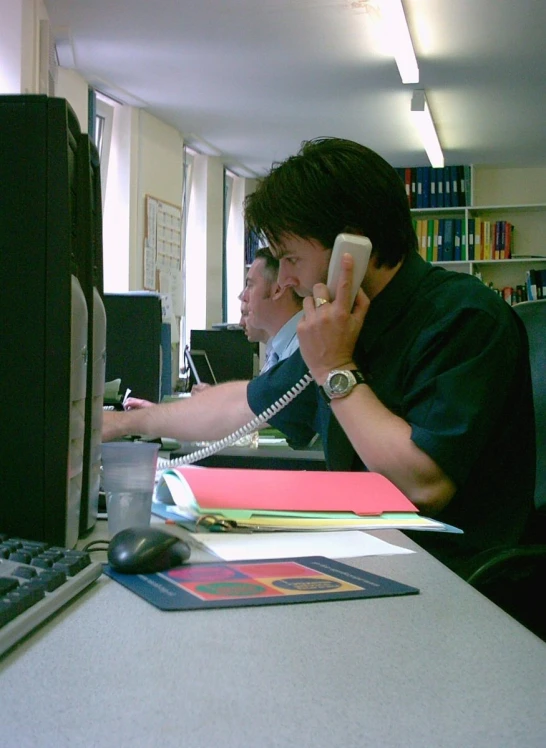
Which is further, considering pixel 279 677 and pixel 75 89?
pixel 75 89

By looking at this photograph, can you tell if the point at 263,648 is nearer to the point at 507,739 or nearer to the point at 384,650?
the point at 384,650

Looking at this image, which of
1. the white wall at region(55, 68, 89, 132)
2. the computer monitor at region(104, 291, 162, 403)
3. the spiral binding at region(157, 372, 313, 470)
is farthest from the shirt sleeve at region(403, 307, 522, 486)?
the white wall at region(55, 68, 89, 132)

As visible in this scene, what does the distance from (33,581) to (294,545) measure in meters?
0.33

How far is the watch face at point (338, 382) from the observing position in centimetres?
128

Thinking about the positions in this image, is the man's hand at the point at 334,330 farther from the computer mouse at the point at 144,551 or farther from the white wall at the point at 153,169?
the white wall at the point at 153,169

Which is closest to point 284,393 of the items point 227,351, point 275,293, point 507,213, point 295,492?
point 295,492

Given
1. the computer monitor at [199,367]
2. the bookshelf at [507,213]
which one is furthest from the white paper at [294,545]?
the bookshelf at [507,213]

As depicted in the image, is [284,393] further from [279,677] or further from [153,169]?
[153,169]

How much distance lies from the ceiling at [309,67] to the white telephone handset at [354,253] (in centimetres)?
306

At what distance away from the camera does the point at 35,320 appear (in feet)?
2.67

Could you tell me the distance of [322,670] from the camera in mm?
491

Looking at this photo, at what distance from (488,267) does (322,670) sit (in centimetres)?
752

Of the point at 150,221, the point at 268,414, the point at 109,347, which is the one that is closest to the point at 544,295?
the point at 150,221

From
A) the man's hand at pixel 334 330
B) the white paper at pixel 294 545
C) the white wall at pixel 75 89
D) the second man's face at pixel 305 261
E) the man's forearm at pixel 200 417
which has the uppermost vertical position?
the white wall at pixel 75 89
